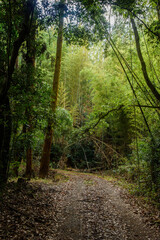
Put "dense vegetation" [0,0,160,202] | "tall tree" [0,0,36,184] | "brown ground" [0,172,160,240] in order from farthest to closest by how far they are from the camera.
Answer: "dense vegetation" [0,0,160,202] < "tall tree" [0,0,36,184] < "brown ground" [0,172,160,240]

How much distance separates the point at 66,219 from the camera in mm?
3266

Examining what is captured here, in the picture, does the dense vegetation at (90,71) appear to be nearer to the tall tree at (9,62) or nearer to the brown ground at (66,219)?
the tall tree at (9,62)

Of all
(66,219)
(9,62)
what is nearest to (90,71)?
(9,62)

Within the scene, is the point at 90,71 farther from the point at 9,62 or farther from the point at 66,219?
the point at 66,219

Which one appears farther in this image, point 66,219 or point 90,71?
point 90,71

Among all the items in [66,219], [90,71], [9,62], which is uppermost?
[90,71]

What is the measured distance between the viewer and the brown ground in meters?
2.64

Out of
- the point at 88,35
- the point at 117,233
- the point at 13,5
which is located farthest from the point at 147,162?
the point at 13,5

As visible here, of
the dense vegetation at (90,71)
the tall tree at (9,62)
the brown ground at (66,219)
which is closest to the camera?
the brown ground at (66,219)

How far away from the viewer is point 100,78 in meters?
10.4

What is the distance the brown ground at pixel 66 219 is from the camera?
2.64 m

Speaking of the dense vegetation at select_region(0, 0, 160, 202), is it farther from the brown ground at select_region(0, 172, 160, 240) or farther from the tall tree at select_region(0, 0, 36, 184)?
the brown ground at select_region(0, 172, 160, 240)

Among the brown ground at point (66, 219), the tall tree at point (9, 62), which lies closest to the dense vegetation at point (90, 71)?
the tall tree at point (9, 62)

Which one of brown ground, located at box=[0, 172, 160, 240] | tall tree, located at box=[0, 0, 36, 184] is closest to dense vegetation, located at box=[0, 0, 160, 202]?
tall tree, located at box=[0, 0, 36, 184]
